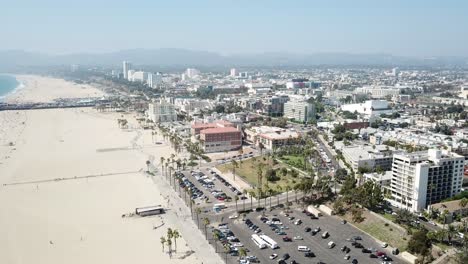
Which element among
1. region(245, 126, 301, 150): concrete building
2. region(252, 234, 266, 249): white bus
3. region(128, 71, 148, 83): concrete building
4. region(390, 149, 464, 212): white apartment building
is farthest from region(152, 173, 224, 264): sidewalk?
region(128, 71, 148, 83): concrete building

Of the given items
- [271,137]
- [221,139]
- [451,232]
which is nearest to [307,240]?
[451,232]

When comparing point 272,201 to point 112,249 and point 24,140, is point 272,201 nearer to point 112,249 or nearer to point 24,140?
point 112,249

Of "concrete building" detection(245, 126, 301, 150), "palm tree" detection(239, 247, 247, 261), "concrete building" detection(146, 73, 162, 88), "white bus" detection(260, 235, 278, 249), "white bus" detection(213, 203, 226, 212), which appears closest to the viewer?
"palm tree" detection(239, 247, 247, 261)

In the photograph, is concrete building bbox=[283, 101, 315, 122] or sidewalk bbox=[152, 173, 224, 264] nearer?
sidewalk bbox=[152, 173, 224, 264]

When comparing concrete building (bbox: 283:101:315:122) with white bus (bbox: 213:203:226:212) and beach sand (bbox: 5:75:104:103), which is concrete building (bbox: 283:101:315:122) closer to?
white bus (bbox: 213:203:226:212)

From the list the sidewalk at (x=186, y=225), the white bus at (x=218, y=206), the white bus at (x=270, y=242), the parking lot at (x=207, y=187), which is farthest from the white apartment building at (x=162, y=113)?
the white bus at (x=270, y=242)

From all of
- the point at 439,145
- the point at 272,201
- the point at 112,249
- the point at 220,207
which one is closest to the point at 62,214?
the point at 112,249

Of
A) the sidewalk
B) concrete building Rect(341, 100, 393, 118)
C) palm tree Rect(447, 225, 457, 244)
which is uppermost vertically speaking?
concrete building Rect(341, 100, 393, 118)
